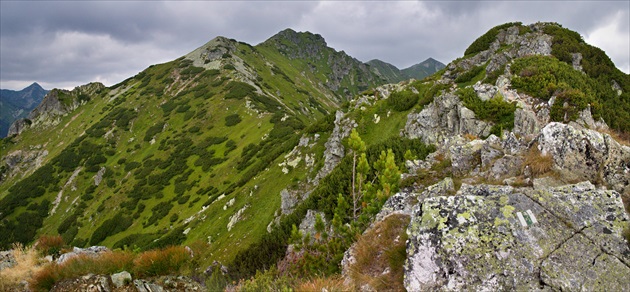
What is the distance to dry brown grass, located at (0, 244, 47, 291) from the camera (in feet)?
39.2

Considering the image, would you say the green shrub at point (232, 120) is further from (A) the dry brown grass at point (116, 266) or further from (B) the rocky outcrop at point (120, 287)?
(B) the rocky outcrop at point (120, 287)

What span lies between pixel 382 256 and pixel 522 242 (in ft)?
10.6

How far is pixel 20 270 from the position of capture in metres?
13.0

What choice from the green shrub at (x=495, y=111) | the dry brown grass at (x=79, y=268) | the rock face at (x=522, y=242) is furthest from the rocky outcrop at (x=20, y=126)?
the rock face at (x=522, y=242)

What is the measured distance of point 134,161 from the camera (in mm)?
83938

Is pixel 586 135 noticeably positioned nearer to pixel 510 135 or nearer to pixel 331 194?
pixel 510 135

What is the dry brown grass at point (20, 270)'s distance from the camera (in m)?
12.0

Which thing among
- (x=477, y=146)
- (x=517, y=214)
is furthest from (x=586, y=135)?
(x=517, y=214)

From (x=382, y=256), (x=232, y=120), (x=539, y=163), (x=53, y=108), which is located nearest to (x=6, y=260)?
(x=382, y=256)

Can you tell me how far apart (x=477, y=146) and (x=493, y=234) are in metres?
7.85

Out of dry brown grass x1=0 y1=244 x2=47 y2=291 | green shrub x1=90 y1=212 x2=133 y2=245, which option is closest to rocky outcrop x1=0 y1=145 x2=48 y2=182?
green shrub x1=90 y1=212 x2=133 y2=245

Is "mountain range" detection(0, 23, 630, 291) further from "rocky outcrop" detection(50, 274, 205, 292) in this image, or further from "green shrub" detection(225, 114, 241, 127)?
"green shrub" detection(225, 114, 241, 127)

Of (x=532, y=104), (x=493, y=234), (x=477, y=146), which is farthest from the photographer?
(x=532, y=104)

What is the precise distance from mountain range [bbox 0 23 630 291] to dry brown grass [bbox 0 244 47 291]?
3.71ft
